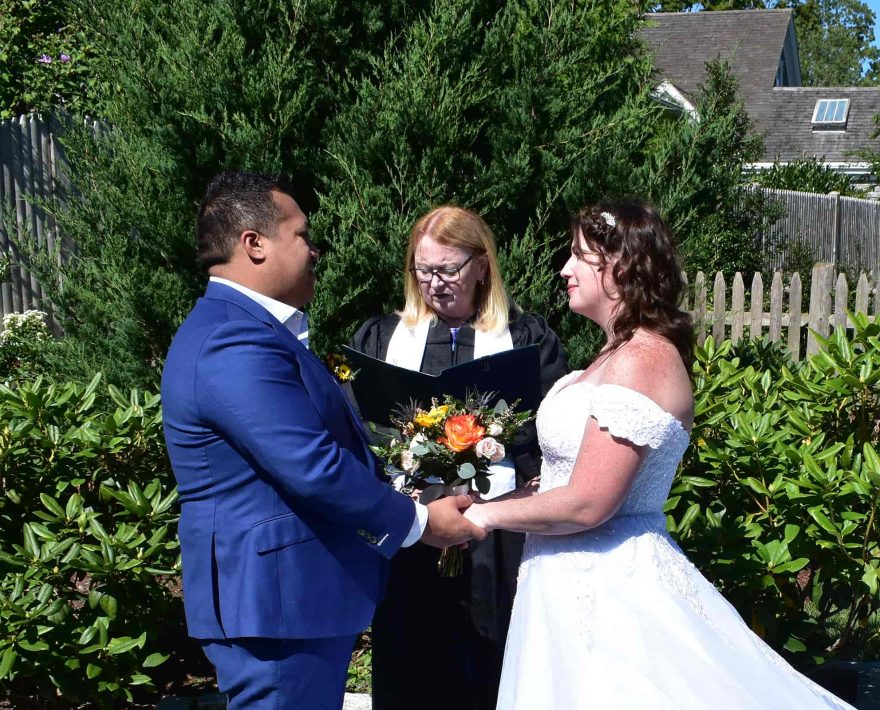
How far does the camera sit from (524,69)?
4.54 meters

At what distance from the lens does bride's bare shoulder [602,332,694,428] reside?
8.45ft

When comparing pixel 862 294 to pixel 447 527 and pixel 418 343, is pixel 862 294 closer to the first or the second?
pixel 418 343

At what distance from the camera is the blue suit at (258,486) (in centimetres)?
231

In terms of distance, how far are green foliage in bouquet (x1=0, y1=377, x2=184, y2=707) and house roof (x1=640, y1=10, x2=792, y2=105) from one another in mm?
34414

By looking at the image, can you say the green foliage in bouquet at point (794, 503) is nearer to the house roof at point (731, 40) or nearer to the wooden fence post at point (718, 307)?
the wooden fence post at point (718, 307)

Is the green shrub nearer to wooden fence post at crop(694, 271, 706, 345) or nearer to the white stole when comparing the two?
wooden fence post at crop(694, 271, 706, 345)

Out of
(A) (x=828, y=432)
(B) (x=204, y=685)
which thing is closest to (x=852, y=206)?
(A) (x=828, y=432)

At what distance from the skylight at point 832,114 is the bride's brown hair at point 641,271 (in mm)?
36317

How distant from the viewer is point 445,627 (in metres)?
3.43

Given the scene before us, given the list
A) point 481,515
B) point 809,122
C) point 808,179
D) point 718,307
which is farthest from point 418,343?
point 809,122

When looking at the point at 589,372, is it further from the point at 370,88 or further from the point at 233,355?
the point at 370,88

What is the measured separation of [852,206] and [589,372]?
61.7 feet

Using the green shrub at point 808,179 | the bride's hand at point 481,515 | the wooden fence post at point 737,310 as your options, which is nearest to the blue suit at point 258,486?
the bride's hand at point 481,515

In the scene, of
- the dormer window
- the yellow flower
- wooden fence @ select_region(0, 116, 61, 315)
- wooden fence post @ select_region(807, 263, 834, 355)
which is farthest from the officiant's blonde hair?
the dormer window
